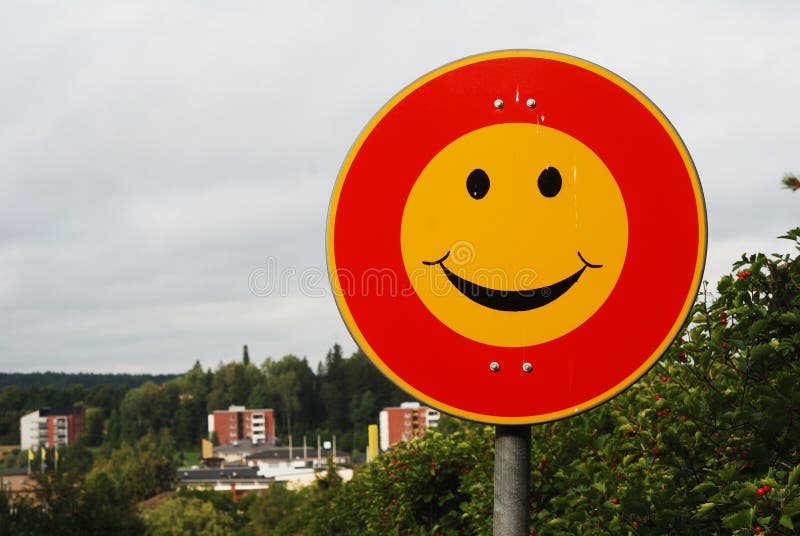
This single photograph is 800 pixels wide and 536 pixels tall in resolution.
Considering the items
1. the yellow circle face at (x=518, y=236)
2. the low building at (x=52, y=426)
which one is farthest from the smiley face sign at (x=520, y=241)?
the low building at (x=52, y=426)

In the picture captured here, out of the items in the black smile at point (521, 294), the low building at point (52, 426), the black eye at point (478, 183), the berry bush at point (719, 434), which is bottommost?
the low building at point (52, 426)

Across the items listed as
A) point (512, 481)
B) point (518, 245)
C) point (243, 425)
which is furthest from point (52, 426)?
point (518, 245)

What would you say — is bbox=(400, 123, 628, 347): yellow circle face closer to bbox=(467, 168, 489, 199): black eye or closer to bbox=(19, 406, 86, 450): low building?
bbox=(467, 168, 489, 199): black eye

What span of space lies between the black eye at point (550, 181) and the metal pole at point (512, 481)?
1.94 ft

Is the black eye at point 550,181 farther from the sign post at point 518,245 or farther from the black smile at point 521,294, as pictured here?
the black smile at point 521,294

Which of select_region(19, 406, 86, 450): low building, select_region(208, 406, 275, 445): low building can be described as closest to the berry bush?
select_region(208, 406, 275, 445): low building

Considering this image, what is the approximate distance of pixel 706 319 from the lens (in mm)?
4254

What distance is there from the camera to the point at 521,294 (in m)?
2.24

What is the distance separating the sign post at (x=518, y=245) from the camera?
2.22 m

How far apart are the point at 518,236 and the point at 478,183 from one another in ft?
0.54

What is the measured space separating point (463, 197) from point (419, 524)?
6650mm

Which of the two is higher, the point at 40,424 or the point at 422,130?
the point at 422,130

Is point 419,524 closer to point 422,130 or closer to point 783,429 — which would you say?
point 783,429

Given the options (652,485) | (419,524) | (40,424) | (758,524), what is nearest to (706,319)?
(652,485)
